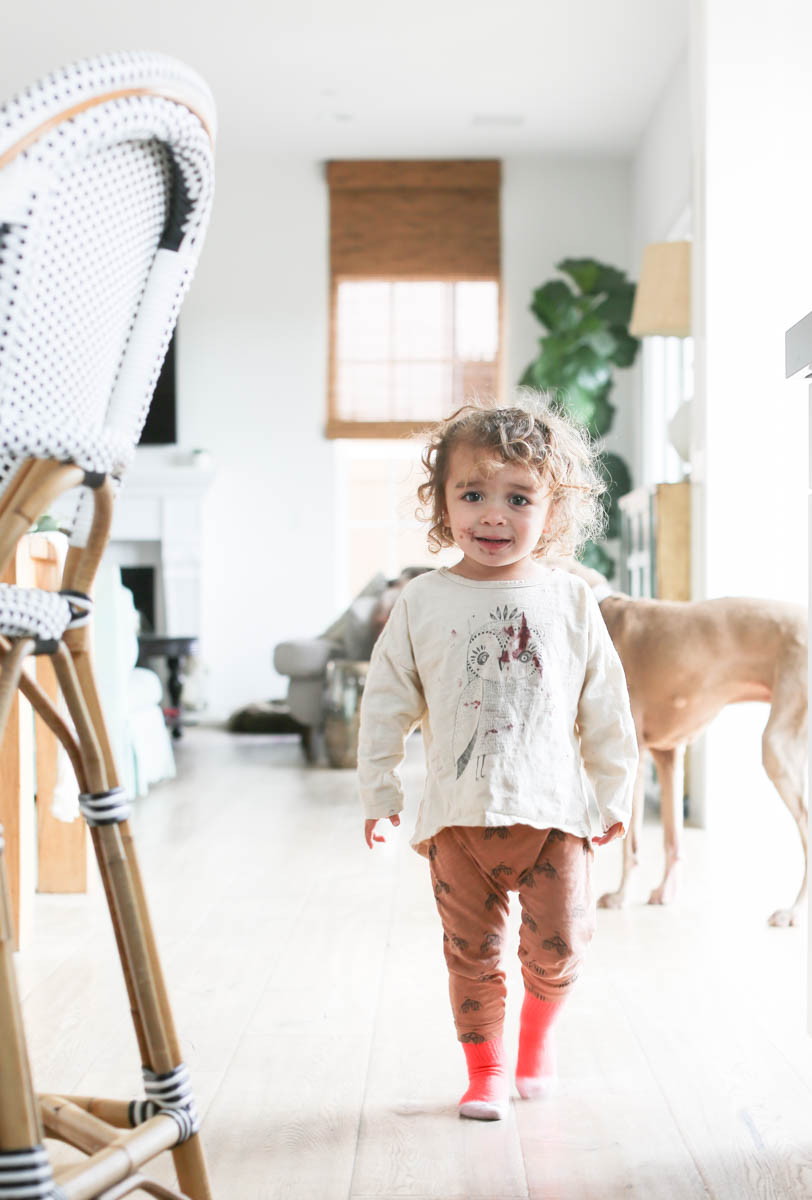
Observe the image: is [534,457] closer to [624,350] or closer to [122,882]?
[122,882]

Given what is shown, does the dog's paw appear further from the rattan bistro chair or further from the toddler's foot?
the rattan bistro chair

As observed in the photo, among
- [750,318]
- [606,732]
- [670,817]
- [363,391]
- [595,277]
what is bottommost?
[670,817]

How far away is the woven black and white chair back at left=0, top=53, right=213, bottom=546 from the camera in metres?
0.86

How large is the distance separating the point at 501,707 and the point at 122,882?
0.55 metres

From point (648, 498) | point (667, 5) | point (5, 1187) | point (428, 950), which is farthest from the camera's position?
point (667, 5)

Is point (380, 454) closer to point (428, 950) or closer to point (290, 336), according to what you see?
point (290, 336)

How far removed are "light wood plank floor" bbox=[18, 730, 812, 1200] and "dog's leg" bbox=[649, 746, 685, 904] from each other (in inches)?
2.9

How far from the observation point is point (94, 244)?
0.94m

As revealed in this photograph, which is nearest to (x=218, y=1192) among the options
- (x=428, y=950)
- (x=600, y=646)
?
(x=600, y=646)

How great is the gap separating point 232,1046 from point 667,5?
473 cm

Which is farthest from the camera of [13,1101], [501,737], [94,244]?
[501,737]

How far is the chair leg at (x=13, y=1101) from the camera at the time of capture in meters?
0.84

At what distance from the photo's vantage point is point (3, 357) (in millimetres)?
875

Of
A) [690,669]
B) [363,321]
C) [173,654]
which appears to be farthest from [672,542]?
[363,321]
